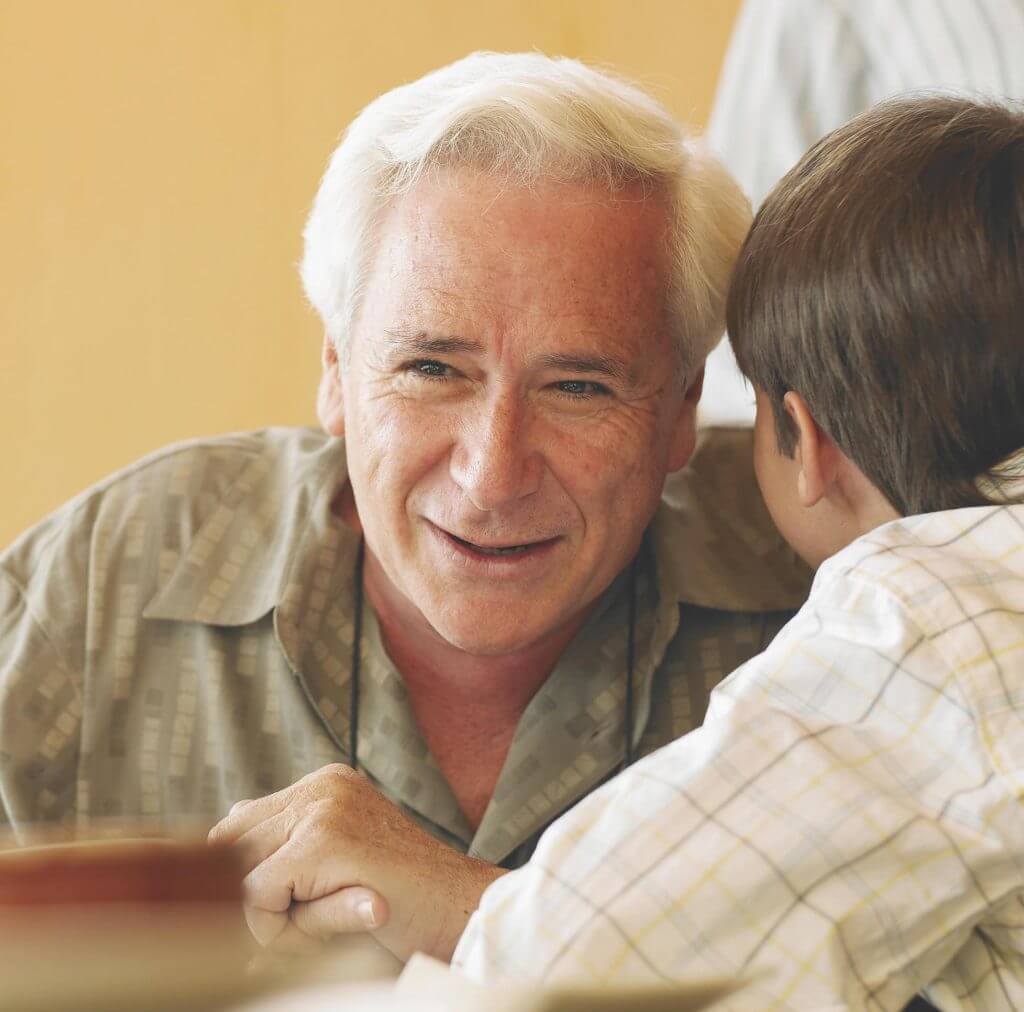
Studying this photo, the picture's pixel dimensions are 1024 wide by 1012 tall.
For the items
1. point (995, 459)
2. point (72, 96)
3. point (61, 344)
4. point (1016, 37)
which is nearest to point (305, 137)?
point (72, 96)

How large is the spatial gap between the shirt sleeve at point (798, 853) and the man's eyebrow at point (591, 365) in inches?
19.7

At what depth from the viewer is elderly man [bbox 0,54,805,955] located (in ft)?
4.80

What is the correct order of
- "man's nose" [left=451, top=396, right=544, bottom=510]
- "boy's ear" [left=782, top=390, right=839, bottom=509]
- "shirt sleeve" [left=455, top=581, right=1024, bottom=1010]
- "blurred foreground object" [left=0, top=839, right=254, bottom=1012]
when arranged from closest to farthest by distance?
"blurred foreground object" [left=0, top=839, right=254, bottom=1012]
"shirt sleeve" [left=455, top=581, right=1024, bottom=1010]
"boy's ear" [left=782, top=390, right=839, bottom=509]
"man's nose" [left=451, top=396, right=544, bottom=510]

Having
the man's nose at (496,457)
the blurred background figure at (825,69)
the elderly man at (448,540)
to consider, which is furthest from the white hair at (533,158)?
the blurred background figure at (825,69)

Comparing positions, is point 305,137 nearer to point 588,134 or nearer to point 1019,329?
point 588,134

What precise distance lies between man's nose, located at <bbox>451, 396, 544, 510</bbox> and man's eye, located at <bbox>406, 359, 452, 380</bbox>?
60 mm

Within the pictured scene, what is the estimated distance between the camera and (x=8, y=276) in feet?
9.00

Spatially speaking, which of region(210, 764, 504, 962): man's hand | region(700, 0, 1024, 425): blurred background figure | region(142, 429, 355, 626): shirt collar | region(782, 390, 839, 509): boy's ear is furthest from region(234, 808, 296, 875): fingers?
region(700, 0, 1024, 425): blurred background figure

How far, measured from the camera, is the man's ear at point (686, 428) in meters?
1.67

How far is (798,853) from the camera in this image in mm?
974

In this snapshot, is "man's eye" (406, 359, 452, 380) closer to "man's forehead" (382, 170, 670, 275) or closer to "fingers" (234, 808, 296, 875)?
"man's forehead" (382, 170, 670, 275)

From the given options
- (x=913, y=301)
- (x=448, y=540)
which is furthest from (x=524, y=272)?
(x=913, y=301)

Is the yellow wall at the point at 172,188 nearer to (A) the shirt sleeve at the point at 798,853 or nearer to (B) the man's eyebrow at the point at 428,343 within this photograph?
(B) the man's eyebrow at the point at 428,343

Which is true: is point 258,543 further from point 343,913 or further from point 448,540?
point 343,913
